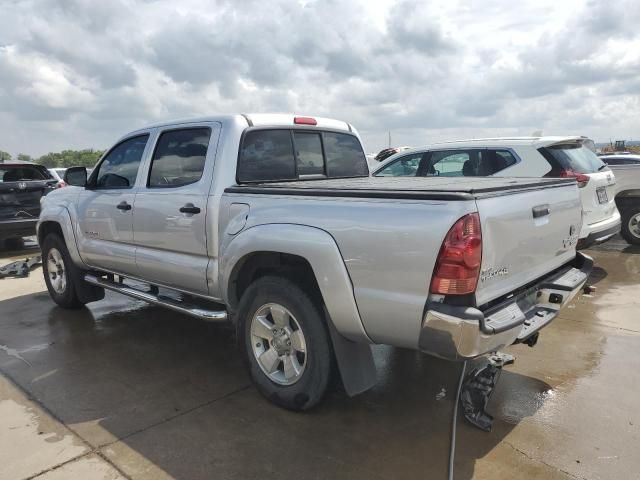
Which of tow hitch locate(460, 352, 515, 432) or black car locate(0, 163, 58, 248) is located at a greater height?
black car locate(0, 163, 58, 248)

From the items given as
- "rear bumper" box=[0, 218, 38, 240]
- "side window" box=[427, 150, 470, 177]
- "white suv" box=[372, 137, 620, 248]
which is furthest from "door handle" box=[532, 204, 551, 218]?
"rear bumper" box=[0, 218, 38, 240]

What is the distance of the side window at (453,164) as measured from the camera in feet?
23.4

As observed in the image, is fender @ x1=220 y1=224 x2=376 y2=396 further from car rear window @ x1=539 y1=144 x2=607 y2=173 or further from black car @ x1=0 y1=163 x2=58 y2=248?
black car @ x1=0 y1=163 x2=58 y2=248

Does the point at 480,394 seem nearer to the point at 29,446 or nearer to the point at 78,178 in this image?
the point at 29,446

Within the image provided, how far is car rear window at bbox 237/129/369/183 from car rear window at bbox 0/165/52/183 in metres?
7.56

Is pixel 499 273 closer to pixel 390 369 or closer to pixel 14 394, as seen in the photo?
pixel 390 369

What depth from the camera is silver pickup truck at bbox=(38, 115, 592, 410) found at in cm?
272

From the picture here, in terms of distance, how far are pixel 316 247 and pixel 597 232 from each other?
496cm

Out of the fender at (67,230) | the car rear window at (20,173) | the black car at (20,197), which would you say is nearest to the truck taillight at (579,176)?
the fender at (67,230)

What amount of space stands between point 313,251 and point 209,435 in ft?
4.28

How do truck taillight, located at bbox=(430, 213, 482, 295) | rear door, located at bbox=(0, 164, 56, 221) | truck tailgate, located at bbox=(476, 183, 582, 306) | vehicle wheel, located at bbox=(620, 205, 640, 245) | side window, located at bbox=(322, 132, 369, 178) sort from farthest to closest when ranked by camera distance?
rear door, located at bbox=(0, 164, 56, 221) < vehicle wheel, located at bbox=(620, 205, 640, 245) < side window, located at bbox=(322, 132, 369, 178) < truck tailgate, located at bbox=(476, 183, 582, 306) < truck taillight, located at bbox=(430, 213, 482, 295)

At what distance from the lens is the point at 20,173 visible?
10.2 metres

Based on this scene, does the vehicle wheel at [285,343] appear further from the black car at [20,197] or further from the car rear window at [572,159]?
the black car at [20,197]

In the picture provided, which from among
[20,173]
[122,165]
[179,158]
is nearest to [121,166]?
[122,165]
